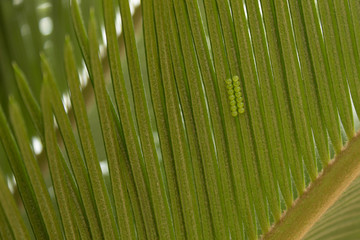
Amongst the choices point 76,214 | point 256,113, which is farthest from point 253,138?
point 76,214

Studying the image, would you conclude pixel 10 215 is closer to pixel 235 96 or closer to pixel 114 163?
pixel 114 163

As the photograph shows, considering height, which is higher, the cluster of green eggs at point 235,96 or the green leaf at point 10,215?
the cluster of green eggs at point 235,96

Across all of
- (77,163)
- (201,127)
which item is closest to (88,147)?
(77,163)

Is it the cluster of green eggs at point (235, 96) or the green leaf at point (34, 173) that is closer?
the green leaf at point (34, 173)

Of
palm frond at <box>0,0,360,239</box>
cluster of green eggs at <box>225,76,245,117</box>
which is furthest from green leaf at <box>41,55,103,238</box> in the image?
cluster of green eggs at <box>225,76,245,117</box>

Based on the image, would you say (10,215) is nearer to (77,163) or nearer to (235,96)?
(77,163)

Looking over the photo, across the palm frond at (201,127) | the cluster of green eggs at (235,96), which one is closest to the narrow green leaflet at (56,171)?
the palm frond at (201,127)

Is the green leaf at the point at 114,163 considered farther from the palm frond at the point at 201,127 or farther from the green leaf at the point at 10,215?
the green leaf at the point at 10,215

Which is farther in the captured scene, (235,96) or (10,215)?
(235,96)
